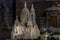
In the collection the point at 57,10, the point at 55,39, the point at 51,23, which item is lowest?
the point at 55,39

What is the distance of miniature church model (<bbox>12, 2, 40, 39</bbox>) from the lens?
→ 241cm

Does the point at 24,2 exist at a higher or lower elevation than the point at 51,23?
higher

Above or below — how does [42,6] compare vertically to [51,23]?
above

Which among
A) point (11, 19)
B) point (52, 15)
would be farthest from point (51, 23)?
point (11, 19)

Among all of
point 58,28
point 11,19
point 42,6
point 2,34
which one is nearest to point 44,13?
point 42,6

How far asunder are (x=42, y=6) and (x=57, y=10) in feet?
0.60

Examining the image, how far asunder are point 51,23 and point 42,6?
0.23 meters

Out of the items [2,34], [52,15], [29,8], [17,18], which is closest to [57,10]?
[52,15]

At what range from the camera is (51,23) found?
2406 millimetres

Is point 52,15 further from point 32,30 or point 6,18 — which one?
point 6,18

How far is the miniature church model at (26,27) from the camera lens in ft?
7.91

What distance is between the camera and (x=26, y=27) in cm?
243

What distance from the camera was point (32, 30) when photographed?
2.43m

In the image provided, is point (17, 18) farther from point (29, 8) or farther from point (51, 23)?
point (51, 23)
